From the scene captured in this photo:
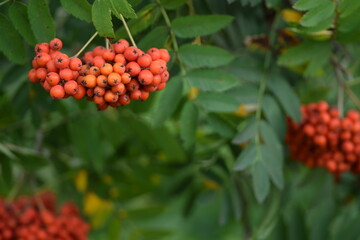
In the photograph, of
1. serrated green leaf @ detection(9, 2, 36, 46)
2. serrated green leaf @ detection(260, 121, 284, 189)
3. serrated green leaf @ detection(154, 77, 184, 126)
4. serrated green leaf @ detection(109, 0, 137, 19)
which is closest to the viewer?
serrated green leaf @ detection(109, 0, 137, 19)

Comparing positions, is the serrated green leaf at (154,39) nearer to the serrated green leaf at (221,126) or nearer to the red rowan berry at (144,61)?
the red rowan berry at (144,61)

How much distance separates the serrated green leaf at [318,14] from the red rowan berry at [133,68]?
1.62 ft

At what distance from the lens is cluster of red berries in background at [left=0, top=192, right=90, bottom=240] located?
70.9 inches

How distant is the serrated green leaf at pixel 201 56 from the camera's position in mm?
1503

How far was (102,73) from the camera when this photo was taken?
1.13 metres

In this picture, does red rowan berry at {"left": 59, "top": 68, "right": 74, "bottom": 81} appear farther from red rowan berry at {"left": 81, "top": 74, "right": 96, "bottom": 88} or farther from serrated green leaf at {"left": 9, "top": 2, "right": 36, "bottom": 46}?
serrated green leaf at {"left": 9, "top": 2, "right": 36, "bottom": 46}

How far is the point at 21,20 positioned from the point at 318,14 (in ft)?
2.59

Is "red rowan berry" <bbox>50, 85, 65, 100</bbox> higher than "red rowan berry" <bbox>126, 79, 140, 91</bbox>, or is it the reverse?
"red rowan berry" <bbox>50, 85, 65, 100</bbox>

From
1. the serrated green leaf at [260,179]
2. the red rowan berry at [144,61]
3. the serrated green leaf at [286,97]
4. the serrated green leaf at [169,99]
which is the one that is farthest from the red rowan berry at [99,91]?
the serrated green leaf at [286,97]

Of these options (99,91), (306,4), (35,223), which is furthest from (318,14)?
(35,223)

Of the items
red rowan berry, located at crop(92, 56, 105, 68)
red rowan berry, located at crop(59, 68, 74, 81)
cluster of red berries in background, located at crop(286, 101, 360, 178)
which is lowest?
cluster of red berries in background, located at crop(286, 101, 360, 178)

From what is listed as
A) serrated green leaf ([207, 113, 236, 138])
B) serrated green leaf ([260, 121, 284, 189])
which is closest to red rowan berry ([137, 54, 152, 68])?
serrated green leaf ([207, 113, 236, 138])

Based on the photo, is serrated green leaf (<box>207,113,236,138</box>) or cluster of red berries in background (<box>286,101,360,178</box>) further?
cluster of red berries in background (<box>286,101,360,178</box>)

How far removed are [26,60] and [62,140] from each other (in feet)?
2.57
